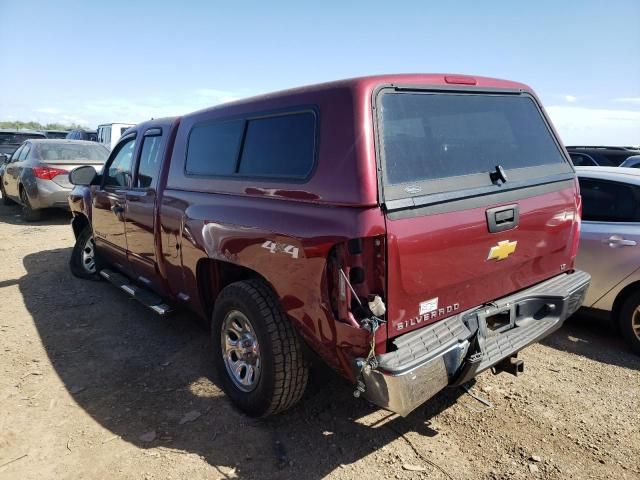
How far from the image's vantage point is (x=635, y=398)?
3305 millimetres

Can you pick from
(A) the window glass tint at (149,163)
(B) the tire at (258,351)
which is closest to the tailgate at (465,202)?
(B) the tire at (258,351)

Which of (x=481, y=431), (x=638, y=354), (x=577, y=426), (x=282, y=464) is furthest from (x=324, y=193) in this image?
(x=638, y=354)

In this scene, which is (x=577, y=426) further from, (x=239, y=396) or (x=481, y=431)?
(x=239, y=396)

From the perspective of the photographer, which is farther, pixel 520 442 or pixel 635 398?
pixel 635 398

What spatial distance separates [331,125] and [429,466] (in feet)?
6.41

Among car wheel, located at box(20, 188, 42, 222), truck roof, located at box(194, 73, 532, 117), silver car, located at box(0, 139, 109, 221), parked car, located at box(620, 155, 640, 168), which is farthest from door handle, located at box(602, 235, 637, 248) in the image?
car wheel, located at box(20, 188, 42, 222)

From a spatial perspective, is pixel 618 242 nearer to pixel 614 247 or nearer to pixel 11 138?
pixel 614 247

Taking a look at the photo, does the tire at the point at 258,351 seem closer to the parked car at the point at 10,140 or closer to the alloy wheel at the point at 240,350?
the alloy wheel at the point at 240,350

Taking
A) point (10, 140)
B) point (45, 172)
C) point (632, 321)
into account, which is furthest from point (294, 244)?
point (10, 140)

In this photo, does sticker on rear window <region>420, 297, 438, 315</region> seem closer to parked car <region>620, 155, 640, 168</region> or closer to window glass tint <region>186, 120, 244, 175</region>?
window glass tint <region>186, 120, 244, 175</region>

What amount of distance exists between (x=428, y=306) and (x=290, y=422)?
1301 mm

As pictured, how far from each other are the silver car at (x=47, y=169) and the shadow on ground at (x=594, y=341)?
27.9 feet

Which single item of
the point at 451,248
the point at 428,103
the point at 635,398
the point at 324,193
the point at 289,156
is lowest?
the point at 635,398

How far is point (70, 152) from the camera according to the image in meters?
10.1
